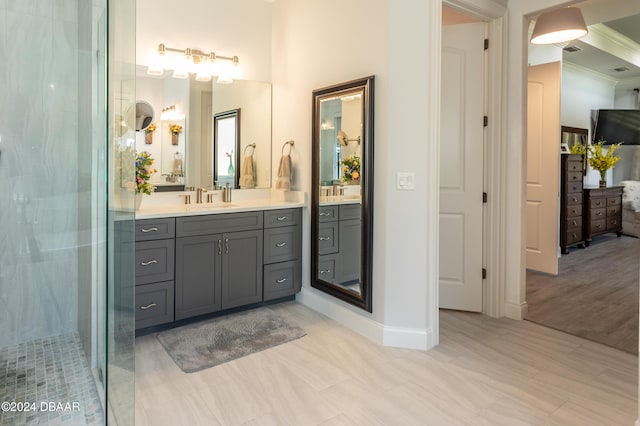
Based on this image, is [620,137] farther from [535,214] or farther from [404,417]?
[404,417]

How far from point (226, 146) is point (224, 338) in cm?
173

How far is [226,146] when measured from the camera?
364 cm

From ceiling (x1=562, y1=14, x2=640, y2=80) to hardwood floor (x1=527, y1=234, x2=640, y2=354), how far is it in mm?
2811

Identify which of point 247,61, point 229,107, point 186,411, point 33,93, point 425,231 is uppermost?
point 247,61

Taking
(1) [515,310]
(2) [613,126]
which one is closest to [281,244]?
(1) [515,310]

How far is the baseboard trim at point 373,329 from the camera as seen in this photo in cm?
264

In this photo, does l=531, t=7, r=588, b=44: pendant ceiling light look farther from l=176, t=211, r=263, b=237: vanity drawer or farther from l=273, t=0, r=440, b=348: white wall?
Result: l=176, t=211, r=263, b=237: vanity drawer

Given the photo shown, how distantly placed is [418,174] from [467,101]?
106 centimetres

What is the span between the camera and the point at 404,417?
188 cm

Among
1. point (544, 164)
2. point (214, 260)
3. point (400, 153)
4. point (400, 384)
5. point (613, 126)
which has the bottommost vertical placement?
point (400, 384)

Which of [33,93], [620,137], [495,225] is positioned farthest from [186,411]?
[620,137]

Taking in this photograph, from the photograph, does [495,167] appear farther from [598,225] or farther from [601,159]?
[601,159]

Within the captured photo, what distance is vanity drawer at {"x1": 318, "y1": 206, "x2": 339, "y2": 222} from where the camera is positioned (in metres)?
3.18

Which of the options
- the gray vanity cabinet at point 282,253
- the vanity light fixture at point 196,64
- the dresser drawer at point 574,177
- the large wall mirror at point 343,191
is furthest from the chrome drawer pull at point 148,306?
the dresser drawer at point 574,177
